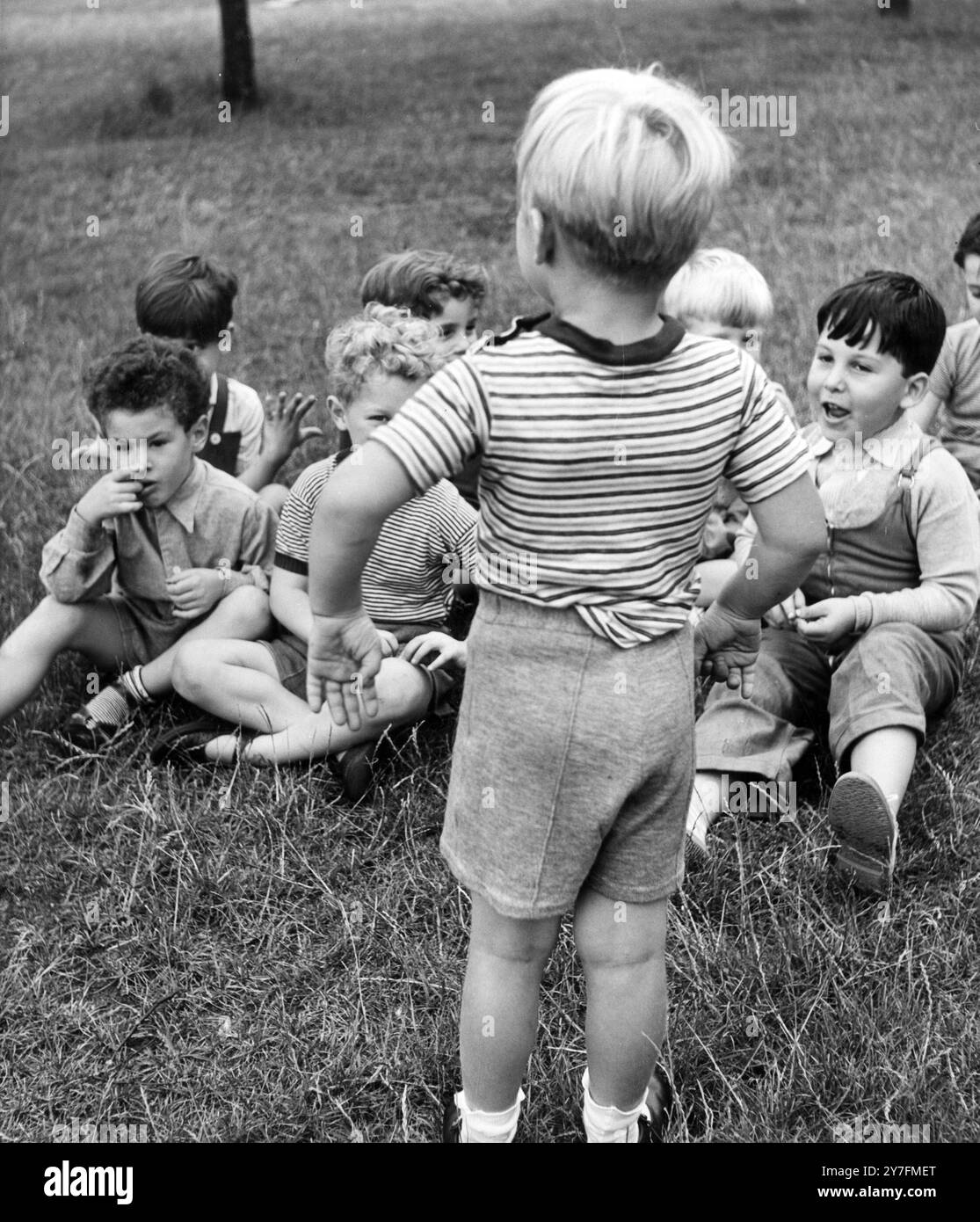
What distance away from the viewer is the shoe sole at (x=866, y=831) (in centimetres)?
305

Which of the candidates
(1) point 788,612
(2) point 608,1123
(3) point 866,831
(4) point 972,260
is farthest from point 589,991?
(4) point 972,260

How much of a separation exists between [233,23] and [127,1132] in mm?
12106

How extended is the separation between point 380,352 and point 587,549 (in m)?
1.74

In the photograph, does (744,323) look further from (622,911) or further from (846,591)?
(622,911)

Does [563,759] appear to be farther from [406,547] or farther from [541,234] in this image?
[406,547]

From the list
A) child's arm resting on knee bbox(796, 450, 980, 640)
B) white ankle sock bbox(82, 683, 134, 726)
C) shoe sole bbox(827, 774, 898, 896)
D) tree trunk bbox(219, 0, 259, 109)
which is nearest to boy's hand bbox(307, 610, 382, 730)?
shoe sole bbox(827, 774, 898, 896)

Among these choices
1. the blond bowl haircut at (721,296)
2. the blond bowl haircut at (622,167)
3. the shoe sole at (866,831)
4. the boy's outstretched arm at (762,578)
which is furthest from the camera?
the blond bowl haircut at (721,296)

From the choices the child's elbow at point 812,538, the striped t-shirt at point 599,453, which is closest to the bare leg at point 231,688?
the striped t-shirt at point 599,453

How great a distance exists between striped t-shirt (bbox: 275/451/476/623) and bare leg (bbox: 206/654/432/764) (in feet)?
0.75

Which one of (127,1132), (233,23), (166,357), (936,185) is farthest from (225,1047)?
(233,23)

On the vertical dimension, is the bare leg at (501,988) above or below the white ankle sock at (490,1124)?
above

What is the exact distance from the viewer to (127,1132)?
262 cm

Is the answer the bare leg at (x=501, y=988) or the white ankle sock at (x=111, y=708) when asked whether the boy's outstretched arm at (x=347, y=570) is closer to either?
the bare leg at (x=501, y=988)

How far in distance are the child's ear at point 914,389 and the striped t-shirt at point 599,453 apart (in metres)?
1.63
